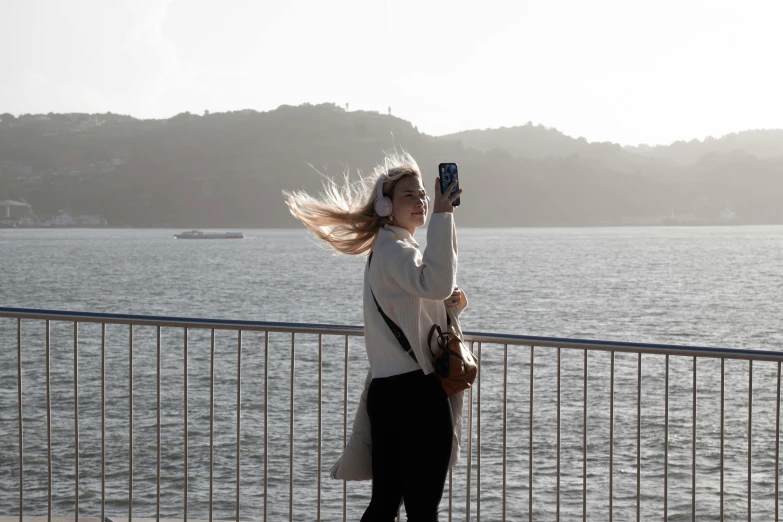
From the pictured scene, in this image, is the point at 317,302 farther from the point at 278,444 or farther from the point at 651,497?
the point at 651,497

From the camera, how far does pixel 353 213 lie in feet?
13.4

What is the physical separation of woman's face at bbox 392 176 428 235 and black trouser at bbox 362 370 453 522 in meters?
0.64

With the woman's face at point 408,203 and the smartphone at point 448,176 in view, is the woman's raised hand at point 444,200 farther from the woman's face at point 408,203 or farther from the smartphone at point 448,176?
the woman's face at point 408,203

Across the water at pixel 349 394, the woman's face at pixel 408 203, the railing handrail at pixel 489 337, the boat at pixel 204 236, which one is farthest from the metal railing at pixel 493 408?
the boat at pixel 204 236

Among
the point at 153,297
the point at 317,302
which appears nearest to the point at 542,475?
the point at 317,302

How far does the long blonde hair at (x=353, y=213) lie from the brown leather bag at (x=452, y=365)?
1.84 feet

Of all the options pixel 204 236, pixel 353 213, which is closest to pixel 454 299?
pixel 353 213

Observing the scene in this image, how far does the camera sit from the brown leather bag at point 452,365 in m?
3.75

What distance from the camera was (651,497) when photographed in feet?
85.8

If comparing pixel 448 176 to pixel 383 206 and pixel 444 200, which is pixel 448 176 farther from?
pixel 383 206

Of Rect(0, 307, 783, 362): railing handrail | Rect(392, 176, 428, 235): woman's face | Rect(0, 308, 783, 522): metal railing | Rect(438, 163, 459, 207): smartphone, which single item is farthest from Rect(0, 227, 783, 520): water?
Rect(438, 163, 459, 207): smartphone

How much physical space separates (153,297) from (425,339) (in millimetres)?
74414

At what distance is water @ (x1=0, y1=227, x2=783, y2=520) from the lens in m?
25.2

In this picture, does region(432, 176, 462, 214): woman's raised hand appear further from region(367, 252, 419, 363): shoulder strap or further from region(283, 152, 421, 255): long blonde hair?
region(367, 252, 419, 363): shoulder strap
